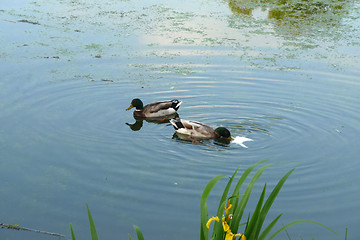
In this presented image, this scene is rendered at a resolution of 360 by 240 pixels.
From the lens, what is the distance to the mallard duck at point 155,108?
838cm

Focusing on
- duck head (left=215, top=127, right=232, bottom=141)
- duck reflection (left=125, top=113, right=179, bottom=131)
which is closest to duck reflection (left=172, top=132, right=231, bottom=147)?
duck head (left=215, top=127, right=232, bottom=141)

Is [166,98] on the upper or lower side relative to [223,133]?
upper

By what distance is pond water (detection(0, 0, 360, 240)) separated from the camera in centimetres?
540

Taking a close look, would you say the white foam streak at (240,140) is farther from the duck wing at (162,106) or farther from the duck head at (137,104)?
the duck head at (137,104)

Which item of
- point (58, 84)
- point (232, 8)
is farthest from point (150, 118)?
point (232, 8)

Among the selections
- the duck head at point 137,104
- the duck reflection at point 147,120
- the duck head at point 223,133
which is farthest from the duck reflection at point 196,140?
the duck head at point 137,104

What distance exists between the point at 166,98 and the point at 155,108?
578 mm

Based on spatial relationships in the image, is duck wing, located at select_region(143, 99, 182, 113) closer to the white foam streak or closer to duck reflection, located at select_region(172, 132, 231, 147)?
duck reflection, located at select_region(172, 132, 231, 147)

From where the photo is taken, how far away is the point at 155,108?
8492mm

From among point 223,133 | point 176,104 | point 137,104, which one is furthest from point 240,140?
point 137,104

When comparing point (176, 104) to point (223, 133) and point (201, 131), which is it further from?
point (223, 133)

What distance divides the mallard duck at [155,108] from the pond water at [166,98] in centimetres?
19

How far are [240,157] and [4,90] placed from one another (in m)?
4.60

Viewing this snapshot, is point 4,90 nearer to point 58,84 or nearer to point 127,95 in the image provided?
point 58,84
